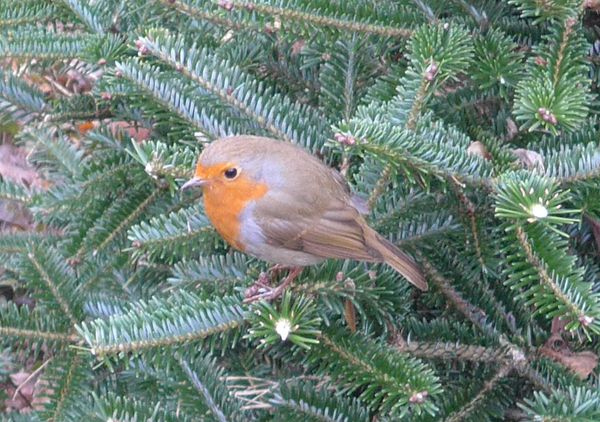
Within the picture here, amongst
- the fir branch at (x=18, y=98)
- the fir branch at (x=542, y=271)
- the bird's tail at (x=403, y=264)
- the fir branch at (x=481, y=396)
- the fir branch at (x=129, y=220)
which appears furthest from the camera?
the fir branch at (x=18, y=98)

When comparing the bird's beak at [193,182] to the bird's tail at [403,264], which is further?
the bird's beak at [193,182]

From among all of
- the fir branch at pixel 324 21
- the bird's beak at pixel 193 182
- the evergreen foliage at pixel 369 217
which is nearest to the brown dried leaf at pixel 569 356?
the evergreen foliage at pixel 369 217

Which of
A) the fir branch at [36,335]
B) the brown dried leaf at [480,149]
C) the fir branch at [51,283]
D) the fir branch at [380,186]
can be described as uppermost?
the brown dried leaf at [480,149]

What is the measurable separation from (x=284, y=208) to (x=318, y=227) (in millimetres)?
150

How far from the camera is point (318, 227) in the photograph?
2.67 metres

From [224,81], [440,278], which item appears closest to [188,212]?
[224,81]

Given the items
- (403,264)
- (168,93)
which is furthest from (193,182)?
(403,264)

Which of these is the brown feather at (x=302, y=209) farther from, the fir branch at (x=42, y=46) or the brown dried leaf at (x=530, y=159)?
the fir branch at (x=42, y=46)

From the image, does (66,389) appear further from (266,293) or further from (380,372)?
(380,372)

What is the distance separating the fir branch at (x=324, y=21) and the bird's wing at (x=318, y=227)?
0.52 meters

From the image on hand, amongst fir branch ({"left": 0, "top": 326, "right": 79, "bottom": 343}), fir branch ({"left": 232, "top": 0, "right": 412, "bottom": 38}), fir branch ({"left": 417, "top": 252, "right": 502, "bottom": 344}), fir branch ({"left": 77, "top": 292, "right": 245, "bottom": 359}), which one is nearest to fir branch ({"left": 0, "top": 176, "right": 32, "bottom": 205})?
fir branch ({"left": 0, "top": 326, "right": 79, "bottom": 343})

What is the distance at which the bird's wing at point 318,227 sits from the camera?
2.48m

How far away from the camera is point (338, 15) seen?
2402mm

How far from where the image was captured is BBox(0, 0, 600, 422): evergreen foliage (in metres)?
2.04
